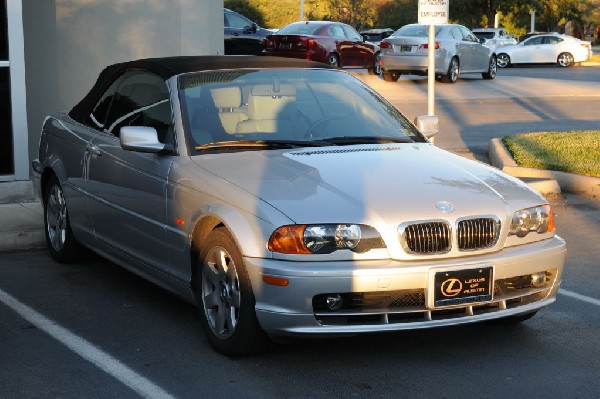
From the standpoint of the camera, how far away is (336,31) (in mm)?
31938

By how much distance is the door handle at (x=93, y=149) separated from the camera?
301 inches

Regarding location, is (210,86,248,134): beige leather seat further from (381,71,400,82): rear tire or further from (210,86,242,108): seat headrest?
(381,71,400,82): rear tire

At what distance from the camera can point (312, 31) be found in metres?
31.2

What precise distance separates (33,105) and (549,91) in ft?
52.8

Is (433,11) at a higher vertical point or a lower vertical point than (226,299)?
higher

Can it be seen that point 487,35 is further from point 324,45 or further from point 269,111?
point 269,111

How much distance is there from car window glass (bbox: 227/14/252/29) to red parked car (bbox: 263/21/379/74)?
1391 millimetres

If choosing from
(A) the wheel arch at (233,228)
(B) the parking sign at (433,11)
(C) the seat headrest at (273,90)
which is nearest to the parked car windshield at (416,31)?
(B) the parking sign at (433,11)

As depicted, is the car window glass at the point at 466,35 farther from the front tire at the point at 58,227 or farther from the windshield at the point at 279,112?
the windshield at the point at 279,112

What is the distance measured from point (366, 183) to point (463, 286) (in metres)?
0.76

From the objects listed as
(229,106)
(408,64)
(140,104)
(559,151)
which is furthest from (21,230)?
(408,64)

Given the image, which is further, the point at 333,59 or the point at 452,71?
the point at 333,59

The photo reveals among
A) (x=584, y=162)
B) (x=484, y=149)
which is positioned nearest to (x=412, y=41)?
(x=484, y=149)

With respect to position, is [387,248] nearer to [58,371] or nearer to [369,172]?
[369,172]
